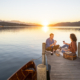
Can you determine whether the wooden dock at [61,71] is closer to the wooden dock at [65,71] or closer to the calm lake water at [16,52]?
the wooden dock at [65,71]

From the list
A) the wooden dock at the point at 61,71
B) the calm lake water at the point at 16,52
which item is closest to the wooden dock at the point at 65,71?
the wooden dock at the point at 61,71

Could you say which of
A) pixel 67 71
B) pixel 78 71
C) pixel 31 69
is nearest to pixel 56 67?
pixel 67 71

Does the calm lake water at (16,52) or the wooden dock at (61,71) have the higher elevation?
the wooden dock at (61,71)

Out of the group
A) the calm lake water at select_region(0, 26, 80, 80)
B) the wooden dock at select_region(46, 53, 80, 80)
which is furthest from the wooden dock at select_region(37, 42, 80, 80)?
the calm lake water at select_region(0, 26, 80, 80)

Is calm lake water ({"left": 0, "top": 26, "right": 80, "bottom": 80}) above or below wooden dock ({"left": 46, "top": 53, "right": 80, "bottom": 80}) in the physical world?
below

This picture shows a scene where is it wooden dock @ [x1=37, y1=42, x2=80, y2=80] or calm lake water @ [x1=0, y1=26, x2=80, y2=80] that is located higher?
wooden dock @ [x1=37, y1=42, x2=80, y2=80]

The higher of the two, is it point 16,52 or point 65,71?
point 65,71

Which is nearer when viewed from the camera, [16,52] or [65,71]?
[65,71]

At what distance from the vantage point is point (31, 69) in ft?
23.1

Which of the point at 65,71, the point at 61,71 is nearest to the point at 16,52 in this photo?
the point at 61,71

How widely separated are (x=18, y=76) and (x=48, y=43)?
4355 millimetres

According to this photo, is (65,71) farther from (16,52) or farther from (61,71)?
(16,52)

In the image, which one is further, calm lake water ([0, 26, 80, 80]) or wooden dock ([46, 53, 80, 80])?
calm lake water ([0, 26, 80, 80])

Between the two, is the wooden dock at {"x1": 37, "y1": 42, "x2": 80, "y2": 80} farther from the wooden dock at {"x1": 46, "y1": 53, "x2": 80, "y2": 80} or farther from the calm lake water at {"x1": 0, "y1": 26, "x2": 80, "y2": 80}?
the calm lake water at {"x1": 0, "y1": 26, "x2": 80, "y2": 80}
